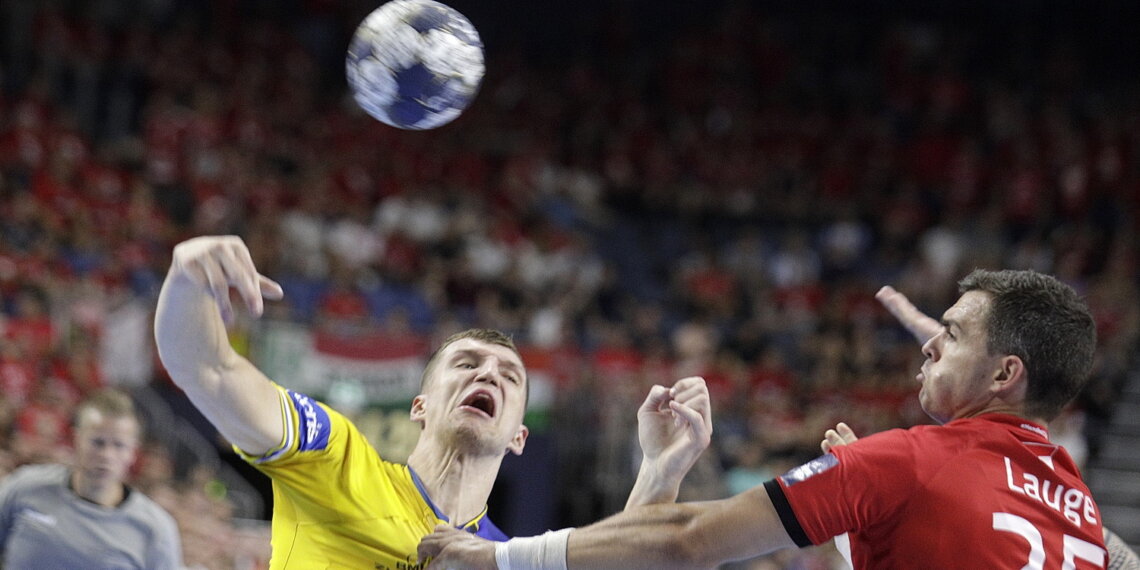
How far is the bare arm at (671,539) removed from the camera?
3.24m

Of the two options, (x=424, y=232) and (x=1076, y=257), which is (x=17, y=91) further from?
(x=1076, y=257)

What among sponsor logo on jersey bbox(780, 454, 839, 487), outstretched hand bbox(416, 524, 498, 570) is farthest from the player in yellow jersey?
sponsor logo on jersey bbox(780, 454, 839, 487)

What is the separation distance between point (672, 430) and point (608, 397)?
9.89 meters

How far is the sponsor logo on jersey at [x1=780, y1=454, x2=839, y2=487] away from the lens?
3250 mm

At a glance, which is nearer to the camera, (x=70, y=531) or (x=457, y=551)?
(x=457, y=551)

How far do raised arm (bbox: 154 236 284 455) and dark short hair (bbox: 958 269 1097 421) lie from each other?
2.15m

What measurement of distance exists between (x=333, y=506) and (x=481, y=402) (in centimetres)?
94

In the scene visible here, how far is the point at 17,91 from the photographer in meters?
16.5

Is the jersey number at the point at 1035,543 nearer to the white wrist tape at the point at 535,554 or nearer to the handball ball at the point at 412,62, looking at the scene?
the white wrist tape at the point at 535,554

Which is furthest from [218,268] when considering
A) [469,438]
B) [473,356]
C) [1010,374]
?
[1010,374]

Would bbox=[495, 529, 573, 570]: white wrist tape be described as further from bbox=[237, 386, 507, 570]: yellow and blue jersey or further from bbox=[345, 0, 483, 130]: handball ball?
bbox=[345, 0, 483, 130]: handball ball

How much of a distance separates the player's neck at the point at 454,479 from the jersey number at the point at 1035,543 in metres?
1.98

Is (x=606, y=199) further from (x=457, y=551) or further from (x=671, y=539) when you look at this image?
(x=671, y=539)

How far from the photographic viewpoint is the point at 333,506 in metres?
3.89
